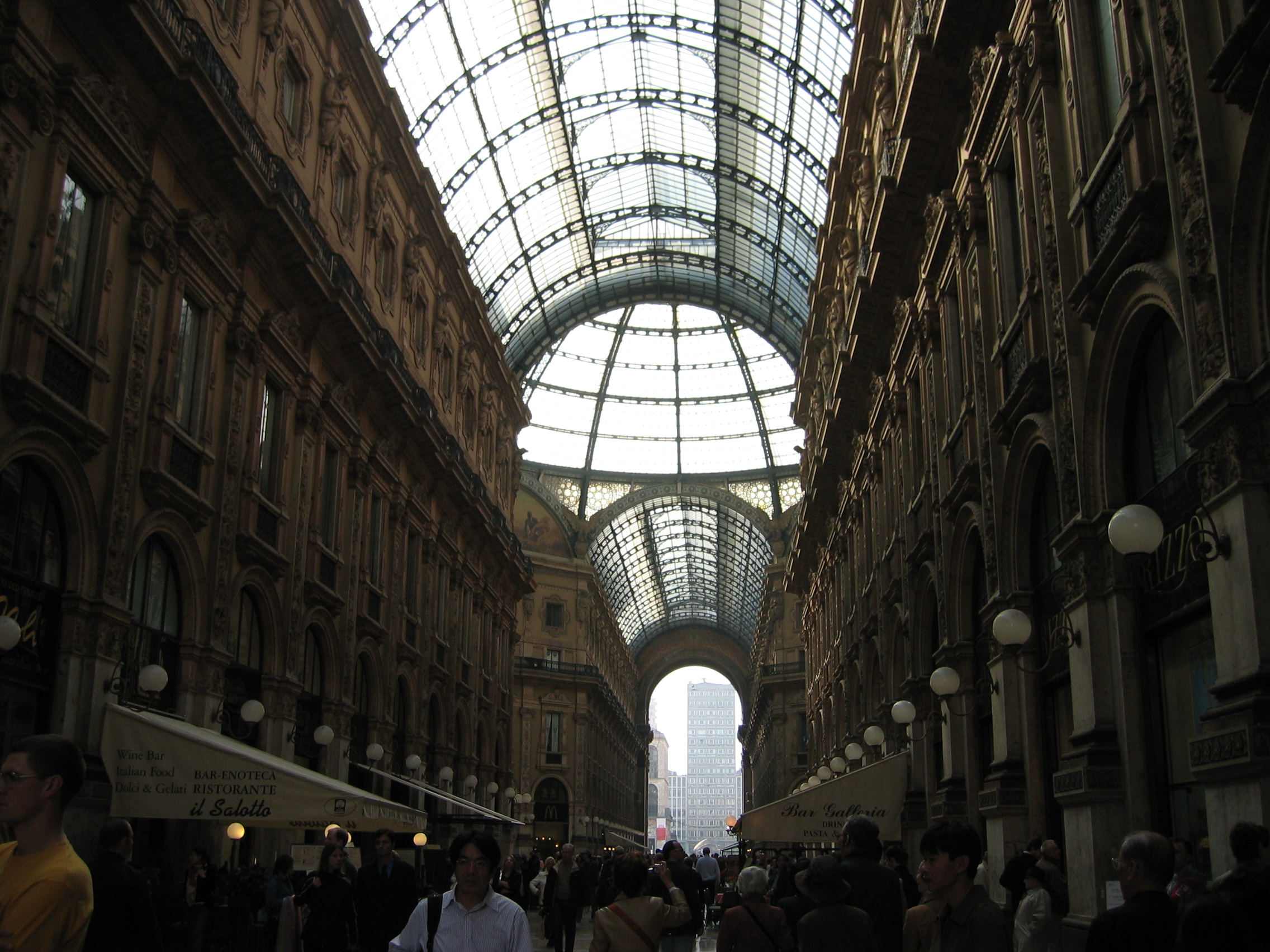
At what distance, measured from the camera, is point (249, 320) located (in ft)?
67.1

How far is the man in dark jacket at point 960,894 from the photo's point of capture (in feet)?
17.4

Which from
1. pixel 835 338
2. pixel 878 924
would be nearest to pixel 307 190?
pixel 835 338

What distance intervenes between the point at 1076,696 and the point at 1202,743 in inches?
142

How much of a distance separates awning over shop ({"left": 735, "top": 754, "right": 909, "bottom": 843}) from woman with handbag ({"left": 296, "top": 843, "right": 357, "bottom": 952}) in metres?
10.9

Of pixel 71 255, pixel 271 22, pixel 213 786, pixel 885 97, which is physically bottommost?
pixel 213 786

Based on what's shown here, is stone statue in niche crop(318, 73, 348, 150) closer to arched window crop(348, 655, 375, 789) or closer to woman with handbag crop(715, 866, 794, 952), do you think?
arched window crop(348, 655, 375, 789)

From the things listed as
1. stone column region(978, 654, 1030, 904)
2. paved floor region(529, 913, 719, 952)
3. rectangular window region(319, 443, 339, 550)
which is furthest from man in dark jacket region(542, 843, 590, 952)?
rectangular window region(319, 443, 339, 550)

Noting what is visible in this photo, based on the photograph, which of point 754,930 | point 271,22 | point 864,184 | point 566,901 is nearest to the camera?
point 754,930

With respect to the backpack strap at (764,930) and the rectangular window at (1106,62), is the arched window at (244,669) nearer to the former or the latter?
the backpack strap at (764,930)

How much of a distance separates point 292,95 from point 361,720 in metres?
13.1

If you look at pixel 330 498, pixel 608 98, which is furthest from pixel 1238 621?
pixel 608 98

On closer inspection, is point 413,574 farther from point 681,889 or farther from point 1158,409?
point 1158,409

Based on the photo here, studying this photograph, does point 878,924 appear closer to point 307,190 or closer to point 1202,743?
point 1202,743

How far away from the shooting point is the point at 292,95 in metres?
23.2
